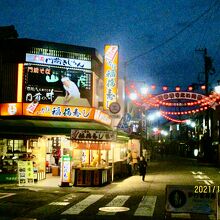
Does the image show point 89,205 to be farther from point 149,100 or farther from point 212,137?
point 212,137

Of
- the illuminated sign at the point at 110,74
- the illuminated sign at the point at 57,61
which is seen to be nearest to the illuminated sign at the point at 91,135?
the illuminated sign at the point at 110,74

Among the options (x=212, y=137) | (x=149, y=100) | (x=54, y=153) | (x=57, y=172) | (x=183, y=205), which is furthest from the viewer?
(x=212, y=137)

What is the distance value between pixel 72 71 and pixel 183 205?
57.7ft

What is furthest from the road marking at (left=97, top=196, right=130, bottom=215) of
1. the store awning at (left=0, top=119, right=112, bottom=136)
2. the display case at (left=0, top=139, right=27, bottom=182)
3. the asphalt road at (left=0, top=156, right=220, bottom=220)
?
the display case at (left=0, top=139, right=27, bottom=182)

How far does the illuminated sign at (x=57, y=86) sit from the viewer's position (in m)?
27.1

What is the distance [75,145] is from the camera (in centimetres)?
2534

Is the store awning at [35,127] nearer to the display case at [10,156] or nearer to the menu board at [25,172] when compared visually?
the display case at [10,156]

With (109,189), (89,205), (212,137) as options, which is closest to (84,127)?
(109,189)

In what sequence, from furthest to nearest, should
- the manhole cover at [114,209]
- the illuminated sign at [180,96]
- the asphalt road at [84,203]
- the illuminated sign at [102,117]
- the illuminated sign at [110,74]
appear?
the illuminated sign at [180,96] → the illuminated sign at [110,74] → the illuminated sign at [102,117] → the manhole cover at [114,209] → the asphalt road at [84,203]

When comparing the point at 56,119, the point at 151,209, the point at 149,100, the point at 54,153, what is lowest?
the point at 151,209

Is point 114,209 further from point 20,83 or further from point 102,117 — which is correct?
point 102,117

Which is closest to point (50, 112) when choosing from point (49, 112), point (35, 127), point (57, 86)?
point (49, 112)

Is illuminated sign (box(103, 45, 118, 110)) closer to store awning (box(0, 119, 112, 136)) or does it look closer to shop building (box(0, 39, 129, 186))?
shop building (box(0, 39, 129, 186))

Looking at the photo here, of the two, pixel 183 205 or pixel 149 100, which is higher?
pixel 149 100
